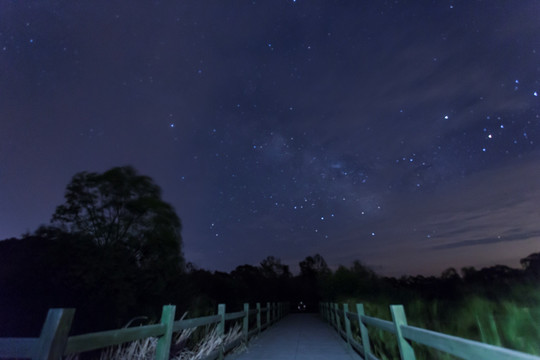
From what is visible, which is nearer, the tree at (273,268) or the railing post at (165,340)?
the railing post at (165,340)

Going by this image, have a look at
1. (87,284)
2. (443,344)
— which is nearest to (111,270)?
(87,284)

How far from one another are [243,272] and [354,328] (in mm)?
43825

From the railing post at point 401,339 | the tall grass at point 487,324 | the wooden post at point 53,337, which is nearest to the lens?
the wooden post at point 53,337

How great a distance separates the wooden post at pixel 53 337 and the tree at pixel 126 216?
18.9 m

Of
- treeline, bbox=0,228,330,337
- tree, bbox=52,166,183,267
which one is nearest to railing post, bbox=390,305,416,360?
treeline, bbox=0,228,330,337

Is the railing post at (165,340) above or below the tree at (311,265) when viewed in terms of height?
below

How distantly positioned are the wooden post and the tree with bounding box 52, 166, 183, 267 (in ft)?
62.0

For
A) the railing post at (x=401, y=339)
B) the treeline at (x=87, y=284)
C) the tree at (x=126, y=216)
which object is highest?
the tree at (x=126, y=216)

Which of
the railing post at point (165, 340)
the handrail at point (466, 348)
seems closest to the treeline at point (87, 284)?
the railing post at point (165, 340)

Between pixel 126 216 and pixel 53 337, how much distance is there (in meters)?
20.8

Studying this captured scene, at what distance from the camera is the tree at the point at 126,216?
19.9 meters

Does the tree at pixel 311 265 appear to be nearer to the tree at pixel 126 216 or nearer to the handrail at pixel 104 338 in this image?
the tree at pixel 126 216

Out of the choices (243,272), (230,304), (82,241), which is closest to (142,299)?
(82,241)

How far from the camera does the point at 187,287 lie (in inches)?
811
